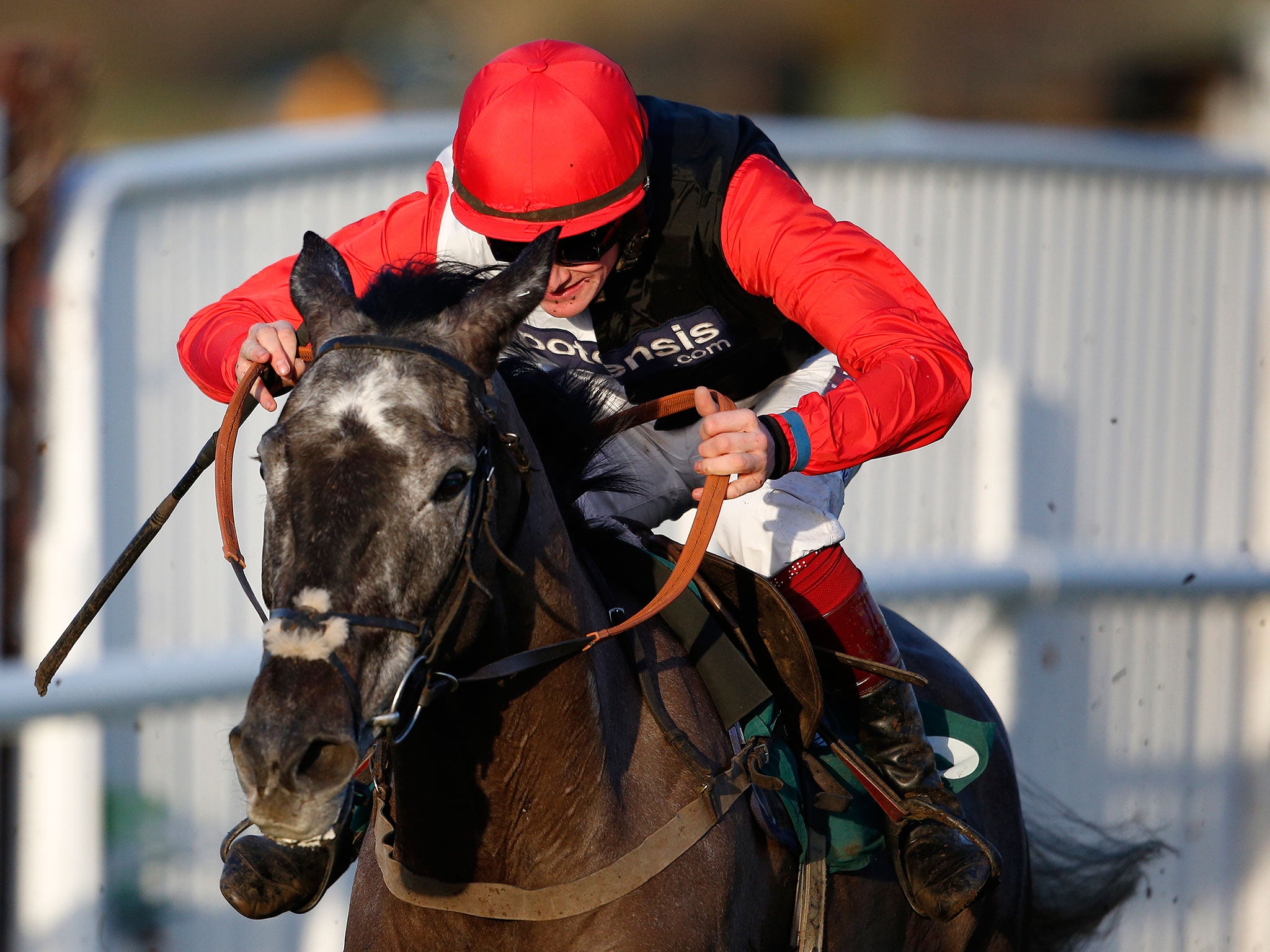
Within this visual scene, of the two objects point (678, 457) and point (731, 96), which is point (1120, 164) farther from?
point (731, 96)

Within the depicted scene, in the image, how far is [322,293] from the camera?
2438 millimetres

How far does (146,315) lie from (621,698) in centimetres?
→ 339

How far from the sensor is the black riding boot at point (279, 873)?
2824 millimetres

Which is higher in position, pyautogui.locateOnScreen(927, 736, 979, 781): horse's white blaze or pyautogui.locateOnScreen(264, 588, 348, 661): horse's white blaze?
pyautogui.locateOnScreen(264, 588, 348, 661): horse's white blaze

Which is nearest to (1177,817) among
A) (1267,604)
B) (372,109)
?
(1267,604)

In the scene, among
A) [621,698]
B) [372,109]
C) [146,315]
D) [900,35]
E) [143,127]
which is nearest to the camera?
[621,698]

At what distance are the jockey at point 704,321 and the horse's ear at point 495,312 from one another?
0.31 metres

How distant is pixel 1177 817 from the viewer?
7.21m

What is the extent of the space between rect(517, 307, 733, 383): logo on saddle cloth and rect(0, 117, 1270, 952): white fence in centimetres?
268

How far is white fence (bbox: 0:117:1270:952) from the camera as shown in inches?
209

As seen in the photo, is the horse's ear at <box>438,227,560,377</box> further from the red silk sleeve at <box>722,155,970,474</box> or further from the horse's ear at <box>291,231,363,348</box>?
the red silk sleeve at <box>722,155,970,474</box>

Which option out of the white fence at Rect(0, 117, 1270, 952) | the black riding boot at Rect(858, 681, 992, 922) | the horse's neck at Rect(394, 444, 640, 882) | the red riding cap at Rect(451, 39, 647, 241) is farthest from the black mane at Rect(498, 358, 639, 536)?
the white fence at Rect(0, 117, 1270, 952)

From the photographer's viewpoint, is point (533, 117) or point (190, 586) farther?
point (190, 586)

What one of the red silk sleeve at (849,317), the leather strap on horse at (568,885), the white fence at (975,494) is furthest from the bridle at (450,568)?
the white fence at (975,494)
